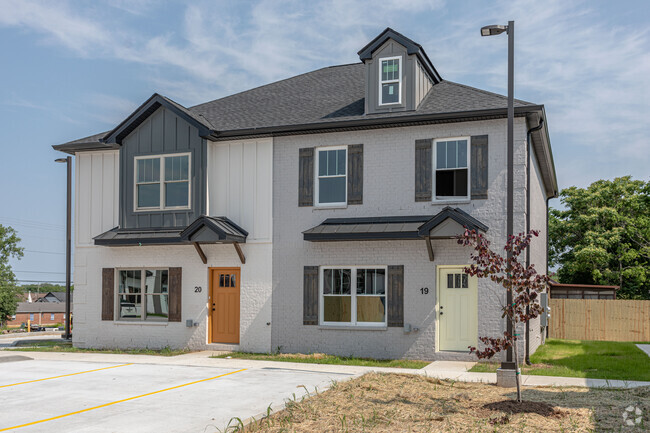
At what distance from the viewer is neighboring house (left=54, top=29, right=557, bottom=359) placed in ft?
53.8

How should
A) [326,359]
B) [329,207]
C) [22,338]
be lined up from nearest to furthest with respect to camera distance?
[326,359] → [329,207] → [22,338]

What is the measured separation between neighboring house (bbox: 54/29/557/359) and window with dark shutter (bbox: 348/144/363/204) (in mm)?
40

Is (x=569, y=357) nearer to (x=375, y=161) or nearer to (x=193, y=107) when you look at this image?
(x=375, y=161)

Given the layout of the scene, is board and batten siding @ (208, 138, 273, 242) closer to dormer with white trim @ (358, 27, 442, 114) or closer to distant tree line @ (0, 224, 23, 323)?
dormer with white trim @ (358, 27, 442, 114)

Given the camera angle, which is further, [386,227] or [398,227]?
[386,227]

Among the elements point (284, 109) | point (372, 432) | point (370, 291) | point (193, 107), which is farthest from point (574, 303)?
point (372, 432)

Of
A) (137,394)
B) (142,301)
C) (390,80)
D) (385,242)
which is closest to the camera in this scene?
(137,394)

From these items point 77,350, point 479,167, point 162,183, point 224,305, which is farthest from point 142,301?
point 479,167

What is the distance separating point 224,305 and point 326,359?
3938 mm

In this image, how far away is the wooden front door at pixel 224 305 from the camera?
60.7 feet

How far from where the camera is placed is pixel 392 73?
17.9 m

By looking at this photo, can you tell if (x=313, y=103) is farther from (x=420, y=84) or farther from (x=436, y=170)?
(x=436, y=170)

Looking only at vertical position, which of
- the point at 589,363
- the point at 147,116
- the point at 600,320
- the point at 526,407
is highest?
the point at 147,116

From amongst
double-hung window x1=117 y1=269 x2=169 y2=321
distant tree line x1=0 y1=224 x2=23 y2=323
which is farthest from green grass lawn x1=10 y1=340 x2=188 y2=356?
distant tree line x1=0 y1=224 x2=23 y2=323
